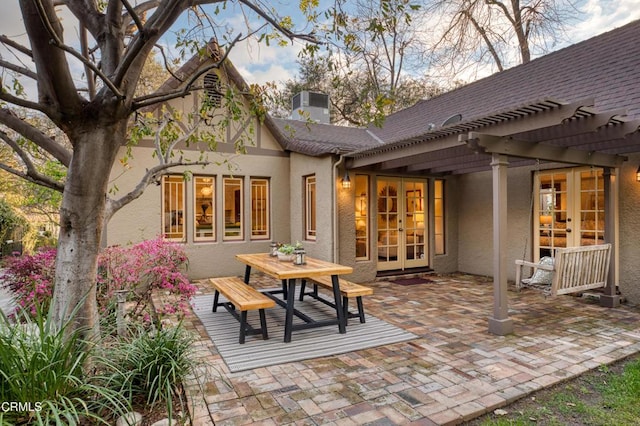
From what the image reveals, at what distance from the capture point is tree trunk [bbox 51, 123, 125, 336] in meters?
2.63

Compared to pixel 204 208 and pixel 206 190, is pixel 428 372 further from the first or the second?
pixel 206 190

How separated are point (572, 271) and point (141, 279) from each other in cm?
577

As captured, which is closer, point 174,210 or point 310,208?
point 174,210

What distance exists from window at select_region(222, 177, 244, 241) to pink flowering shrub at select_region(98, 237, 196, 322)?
351 cm

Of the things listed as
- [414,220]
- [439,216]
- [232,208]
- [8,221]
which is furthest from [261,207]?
[8,221]

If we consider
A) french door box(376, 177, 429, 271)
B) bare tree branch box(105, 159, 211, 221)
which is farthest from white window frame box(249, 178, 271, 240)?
bare tree branch box(105, 159, 211, 221)

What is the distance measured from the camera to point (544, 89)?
7.13m

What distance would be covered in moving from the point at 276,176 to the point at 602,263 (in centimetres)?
660

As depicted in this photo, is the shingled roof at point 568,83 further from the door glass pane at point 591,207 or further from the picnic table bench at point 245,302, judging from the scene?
the picnic table bench at point 245,302

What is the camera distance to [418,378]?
3271 mm

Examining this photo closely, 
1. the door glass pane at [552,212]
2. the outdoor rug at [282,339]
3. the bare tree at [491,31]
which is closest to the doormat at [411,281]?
the door glass pane at [552,212]

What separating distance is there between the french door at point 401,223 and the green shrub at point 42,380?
6.52m

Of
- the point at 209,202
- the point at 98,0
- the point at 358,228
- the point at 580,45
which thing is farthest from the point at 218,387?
the point at 580,45

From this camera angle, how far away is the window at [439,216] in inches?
353
